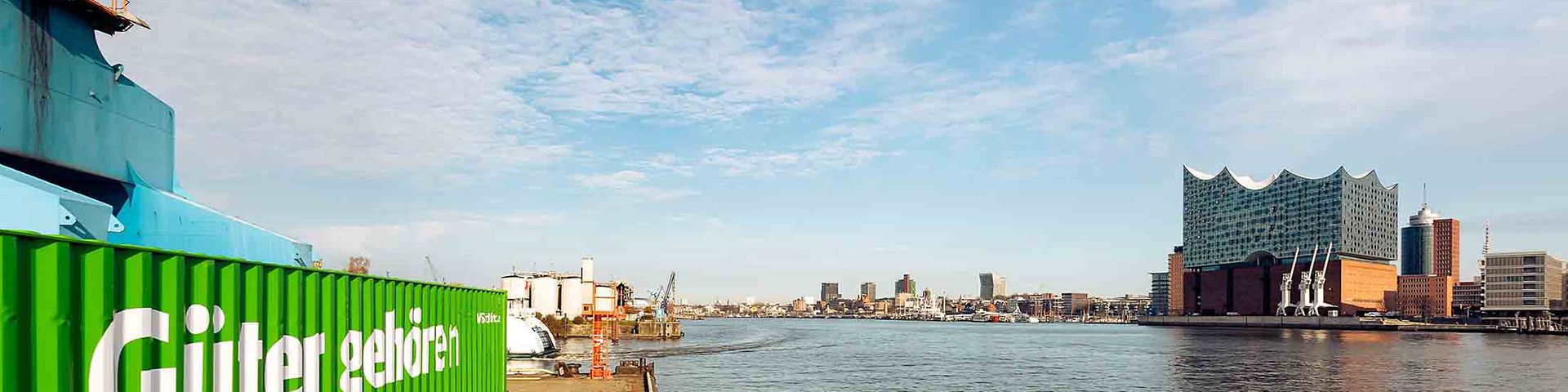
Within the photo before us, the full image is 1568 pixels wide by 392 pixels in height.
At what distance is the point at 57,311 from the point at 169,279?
138cm

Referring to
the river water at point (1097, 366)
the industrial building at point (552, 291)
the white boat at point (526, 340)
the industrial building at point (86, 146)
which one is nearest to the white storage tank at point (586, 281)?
the industrial building at point (552, 291)

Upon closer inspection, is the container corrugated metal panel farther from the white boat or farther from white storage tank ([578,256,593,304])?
white storage tank ([578,256,593,304])

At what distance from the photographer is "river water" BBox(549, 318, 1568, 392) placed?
7238cm

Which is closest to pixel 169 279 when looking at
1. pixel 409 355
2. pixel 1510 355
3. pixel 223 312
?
pixel 223 312

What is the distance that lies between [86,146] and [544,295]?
166 meters

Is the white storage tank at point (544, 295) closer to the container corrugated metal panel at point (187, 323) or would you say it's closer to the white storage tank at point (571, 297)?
the white storage tank at point (571, 297)

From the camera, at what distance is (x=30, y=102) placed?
16.0 metres

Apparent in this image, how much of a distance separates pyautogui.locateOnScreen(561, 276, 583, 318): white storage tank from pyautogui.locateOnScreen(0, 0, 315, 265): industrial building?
170276 millimetres

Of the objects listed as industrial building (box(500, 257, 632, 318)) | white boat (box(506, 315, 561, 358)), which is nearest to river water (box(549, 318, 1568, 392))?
white boat (box(506, 315, 561, 358))

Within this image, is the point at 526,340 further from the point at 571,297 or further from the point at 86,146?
the point at 571,297

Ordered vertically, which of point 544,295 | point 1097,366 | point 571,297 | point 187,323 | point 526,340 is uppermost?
point 187,323

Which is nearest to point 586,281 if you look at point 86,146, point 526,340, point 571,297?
point 571,297

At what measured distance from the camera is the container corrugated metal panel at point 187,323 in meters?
6.90

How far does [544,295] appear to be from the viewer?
593 ft
